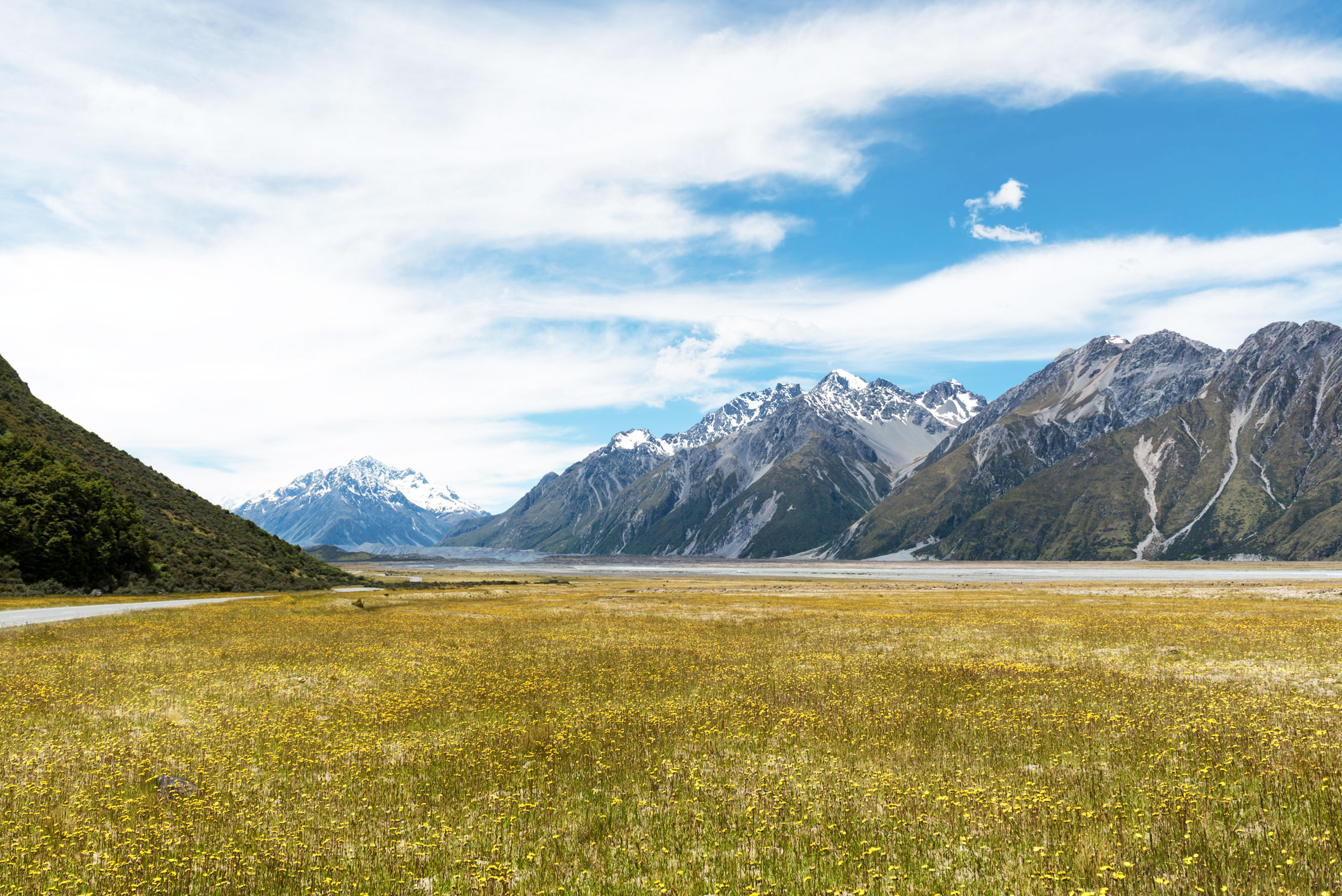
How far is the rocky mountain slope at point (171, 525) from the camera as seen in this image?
293 feet

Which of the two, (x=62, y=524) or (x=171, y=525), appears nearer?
(x=62, y=524)

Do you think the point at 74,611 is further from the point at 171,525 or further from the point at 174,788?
the point at 174,788

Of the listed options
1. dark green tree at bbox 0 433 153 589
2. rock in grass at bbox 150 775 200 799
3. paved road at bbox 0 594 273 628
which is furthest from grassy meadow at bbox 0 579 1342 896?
dark green tree at bbox 0 433 153 589

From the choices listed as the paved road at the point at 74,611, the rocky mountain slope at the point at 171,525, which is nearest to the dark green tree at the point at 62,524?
the rocky mountain slope at the point at 171,525

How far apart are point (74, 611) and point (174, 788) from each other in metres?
53.2

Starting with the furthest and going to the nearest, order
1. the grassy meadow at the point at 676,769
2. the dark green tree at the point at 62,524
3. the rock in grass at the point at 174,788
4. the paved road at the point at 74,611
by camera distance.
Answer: the dark green tree at the point at 62,524 < the paved road at the point at 74,611 < the rock in grass at the point at 174,788 < the grassy meadow at the point at 676,769

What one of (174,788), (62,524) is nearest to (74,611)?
(62,524)

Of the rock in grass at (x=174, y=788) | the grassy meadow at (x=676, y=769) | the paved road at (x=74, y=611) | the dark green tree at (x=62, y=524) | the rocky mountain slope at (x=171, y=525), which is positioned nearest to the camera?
the grassy meadow at (x=676, y=769)

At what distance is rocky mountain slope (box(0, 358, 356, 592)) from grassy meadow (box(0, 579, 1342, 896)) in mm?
62341

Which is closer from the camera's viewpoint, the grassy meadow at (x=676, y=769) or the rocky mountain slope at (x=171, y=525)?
the grassy meadow at (x=676, y=769)

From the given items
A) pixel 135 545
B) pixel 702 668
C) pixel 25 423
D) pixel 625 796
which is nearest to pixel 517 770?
pixel 625 796

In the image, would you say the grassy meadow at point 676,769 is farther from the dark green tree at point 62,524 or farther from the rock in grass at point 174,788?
the dark green tree at point 62,524

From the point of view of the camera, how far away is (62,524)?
240 feet

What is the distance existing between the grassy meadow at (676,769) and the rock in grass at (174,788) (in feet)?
0.83
